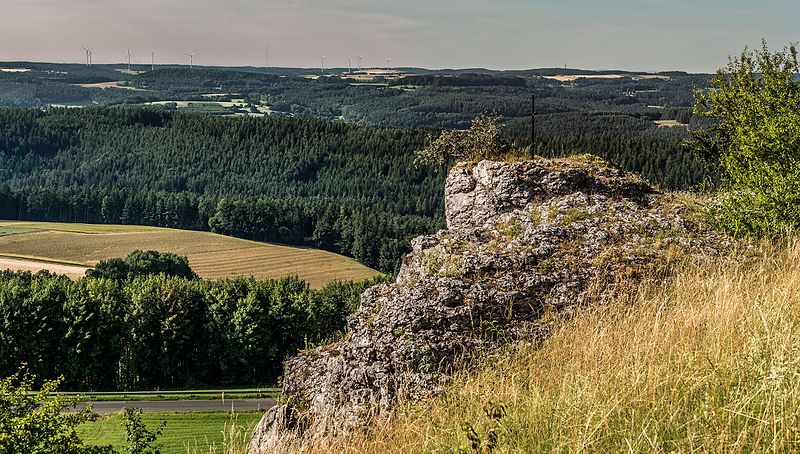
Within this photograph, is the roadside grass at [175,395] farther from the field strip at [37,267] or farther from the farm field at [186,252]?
the field strip at [37,267]

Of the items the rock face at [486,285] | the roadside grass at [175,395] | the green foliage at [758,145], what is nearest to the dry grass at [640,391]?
the rock face at [486,285]

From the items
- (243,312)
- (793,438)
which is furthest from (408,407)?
(243,312)

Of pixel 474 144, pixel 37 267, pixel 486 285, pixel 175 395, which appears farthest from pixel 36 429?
pixel 37 267

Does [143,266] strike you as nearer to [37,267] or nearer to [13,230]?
[37,267]

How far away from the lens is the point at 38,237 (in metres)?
167

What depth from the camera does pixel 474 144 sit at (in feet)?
76.5

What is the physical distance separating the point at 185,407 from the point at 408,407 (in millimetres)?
61422

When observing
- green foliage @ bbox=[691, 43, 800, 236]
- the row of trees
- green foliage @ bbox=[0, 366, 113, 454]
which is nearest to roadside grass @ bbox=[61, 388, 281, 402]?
the row of trees

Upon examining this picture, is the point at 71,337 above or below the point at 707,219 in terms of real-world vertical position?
below

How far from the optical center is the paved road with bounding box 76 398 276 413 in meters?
64.2

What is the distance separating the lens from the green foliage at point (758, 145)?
16.8 meters

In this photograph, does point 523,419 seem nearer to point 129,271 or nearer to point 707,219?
point 707,219

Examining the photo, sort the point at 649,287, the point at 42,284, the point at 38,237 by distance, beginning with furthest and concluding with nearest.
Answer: the point at 38,237, the point at 42,284, the point at 649,287

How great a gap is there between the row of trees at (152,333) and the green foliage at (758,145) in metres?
44.8
